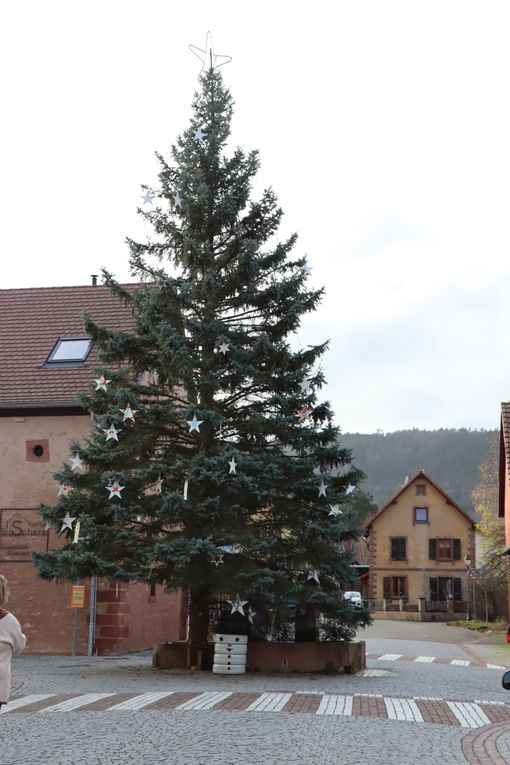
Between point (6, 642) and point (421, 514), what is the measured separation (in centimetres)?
5505

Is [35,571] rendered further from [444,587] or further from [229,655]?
[444,587]

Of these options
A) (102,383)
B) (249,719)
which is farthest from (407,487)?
(249,719)

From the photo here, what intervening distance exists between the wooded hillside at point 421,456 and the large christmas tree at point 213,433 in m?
136

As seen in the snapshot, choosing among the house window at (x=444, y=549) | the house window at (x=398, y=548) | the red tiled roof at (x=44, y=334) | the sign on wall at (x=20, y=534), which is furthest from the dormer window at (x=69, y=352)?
the house window at (x=444, y=549)

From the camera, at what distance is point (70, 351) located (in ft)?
81.3

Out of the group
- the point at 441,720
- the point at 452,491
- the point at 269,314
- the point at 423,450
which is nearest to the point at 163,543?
the point at 269,314

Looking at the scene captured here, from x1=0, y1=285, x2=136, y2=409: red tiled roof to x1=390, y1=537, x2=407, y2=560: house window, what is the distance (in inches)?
1514

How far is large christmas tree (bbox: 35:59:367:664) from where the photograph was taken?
1644cm

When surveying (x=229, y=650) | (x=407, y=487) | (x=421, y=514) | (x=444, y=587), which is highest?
(x=407, y=487)

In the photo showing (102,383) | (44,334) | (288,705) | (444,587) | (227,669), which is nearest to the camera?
(288,705)

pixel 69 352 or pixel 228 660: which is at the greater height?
pixel 69 352

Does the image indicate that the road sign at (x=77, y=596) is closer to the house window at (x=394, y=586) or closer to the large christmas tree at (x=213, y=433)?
the large christmas tree at (x=213, y=433)

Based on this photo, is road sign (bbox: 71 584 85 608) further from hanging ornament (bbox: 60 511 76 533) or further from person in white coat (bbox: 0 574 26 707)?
person in white coat (bbox: 0 574 26 707)

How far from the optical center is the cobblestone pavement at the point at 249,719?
8430 millimetres
